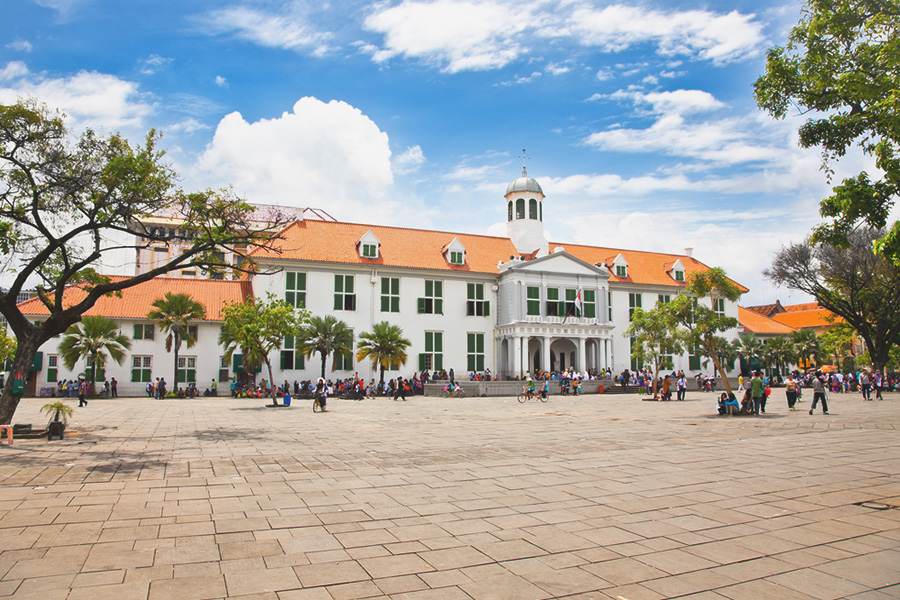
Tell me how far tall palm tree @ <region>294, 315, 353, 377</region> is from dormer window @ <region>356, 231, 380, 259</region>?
8.15 meters

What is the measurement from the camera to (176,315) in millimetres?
34062

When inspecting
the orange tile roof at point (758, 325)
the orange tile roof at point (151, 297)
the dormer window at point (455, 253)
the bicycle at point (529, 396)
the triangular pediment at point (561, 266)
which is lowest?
the bicycle at point (529, 396)

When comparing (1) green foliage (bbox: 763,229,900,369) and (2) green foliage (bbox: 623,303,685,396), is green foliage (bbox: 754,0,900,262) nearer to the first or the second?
(2) green foliage (bbox: 623,303,685,396)

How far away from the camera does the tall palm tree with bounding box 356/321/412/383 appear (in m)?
37.0

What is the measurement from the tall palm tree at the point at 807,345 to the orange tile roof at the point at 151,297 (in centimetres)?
4503

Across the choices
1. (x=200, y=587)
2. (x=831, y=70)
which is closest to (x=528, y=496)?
(x=200, y=587)

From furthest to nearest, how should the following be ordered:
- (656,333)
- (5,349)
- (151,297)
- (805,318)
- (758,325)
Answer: (805,318)
(758,325)
(151,297)
(5,349)
(656,333)

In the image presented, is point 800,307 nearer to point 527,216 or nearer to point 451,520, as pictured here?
point 527,216

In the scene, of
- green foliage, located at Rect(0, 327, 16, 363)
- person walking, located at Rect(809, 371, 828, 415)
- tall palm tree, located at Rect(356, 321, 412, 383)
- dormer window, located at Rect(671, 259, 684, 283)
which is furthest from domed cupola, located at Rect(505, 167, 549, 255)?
green foliage, located at Rect(0, 327, 16, 363)

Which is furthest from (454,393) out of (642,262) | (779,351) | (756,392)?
(779,351)

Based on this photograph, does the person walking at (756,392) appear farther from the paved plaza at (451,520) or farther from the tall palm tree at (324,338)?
the tall palm tree at (324,338)

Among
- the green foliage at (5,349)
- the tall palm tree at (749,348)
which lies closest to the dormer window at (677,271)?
the tall palm tree at (749,348)

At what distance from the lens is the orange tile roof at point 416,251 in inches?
1649

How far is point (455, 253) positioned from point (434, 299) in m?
4.39
